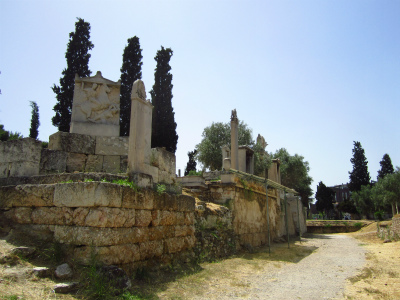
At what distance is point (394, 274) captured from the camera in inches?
274

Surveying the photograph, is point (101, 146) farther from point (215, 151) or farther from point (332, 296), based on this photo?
point (215, 151)

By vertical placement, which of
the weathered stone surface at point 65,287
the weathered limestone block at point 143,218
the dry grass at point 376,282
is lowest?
the dry grass at point 376,282

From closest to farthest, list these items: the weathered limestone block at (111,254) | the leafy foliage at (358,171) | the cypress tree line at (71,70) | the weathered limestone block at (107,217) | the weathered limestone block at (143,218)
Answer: the weathered limestone block at (111,254) → the weathered limestone block at (107,217) → the weathered limestone block at (143,218) → the cypress tree line at (71,70) → the leafy foliage at (358,171)

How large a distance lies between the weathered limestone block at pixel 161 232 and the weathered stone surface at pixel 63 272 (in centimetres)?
177

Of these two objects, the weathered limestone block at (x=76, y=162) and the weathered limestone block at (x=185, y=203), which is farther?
the weathered limestone block at (x=76, y=162)

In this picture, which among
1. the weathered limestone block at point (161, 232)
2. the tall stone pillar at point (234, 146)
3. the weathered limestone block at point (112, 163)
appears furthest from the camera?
the tall stone pillar at point (234, 146)

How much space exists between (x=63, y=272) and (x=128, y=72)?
719 inches

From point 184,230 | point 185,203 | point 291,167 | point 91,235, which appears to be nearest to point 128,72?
point 185,203

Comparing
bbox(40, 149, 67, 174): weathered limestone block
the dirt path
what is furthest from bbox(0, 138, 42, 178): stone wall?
the dirt path

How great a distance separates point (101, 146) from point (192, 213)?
281 centimetres

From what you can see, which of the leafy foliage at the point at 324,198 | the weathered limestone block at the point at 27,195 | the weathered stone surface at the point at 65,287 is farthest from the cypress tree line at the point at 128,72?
the leafy foliage at the point at 324,198

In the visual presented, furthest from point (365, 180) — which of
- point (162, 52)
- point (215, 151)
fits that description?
point (162, 52)

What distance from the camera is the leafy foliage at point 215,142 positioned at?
23.7m

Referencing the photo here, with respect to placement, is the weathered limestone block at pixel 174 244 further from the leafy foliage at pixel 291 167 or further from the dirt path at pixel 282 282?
the leafy foliage at pixel 291 167
